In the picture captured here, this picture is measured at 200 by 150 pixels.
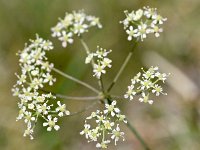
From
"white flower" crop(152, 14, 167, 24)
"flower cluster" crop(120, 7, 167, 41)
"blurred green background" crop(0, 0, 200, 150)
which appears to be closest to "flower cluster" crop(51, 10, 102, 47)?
"flower cluster" crop(120, 7, 167, 41)

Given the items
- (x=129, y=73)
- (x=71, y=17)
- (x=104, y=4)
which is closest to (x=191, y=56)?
(x=129, y=73)

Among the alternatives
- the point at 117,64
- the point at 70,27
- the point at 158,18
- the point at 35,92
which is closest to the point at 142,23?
the point at 158,18

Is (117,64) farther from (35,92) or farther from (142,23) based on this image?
(35,92)

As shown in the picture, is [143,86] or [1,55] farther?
[1,55]

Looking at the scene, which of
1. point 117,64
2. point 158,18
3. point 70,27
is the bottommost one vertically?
point 158,18

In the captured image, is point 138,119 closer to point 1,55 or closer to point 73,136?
point 73,136

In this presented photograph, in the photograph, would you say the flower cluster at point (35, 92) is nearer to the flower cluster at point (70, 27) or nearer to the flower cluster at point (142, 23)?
the flower cluster at point (70, 27)

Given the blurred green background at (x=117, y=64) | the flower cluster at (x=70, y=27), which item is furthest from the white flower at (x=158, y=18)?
the blurred green background at (x=117, y=64)

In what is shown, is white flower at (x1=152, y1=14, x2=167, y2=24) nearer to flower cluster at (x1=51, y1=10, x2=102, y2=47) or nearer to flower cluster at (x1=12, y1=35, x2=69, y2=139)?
flower cluster at (x1=51, y1=10, x2=102, y2=47)
